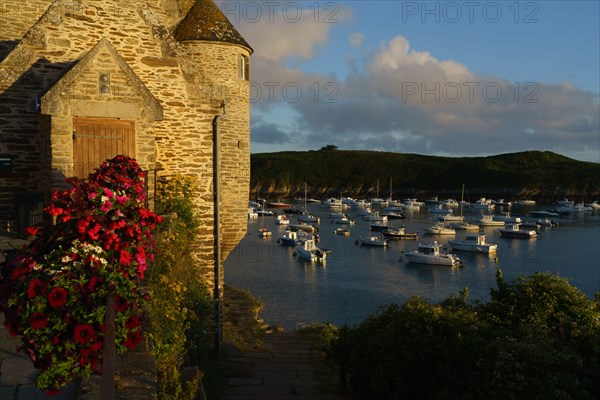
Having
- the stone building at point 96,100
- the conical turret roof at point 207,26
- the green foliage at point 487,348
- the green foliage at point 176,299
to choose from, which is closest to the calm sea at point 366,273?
the conical turret roof at point 207,26

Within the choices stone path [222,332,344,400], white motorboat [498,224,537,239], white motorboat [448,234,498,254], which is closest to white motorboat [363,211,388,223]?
white motorboat [498,224,537,239]

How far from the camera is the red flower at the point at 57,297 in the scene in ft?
12.2

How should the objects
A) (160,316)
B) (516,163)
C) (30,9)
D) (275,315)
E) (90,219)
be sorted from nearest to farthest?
1. (90,219)
2. (160,316)
3. (30,9)
4. (275,315)
5. (516,163)

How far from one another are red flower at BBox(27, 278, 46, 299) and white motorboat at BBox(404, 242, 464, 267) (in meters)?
57.6

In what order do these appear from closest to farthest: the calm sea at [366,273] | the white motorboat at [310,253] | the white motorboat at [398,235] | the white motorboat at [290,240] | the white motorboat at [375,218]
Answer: the calm sea at [366,273]
the white motorboat at [310,253]
the white motorboat at [290,240]
the white motorboat at [398,235]
the white motorboat at [375,218]

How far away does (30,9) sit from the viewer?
46.4 feet

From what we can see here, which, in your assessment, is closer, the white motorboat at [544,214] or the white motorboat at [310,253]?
the white motorboat at [310,253]

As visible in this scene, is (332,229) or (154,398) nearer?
(154,398)

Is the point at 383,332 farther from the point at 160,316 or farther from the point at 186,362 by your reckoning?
the point at 160,316

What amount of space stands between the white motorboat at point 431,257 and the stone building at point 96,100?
4840 centimetres

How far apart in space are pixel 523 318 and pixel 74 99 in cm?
1143

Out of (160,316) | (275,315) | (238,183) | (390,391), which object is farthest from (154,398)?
(275,315)

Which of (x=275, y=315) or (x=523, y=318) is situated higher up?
(x=523, y=318)

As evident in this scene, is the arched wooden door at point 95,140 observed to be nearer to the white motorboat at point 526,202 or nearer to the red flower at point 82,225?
the red flower at point 82,225
